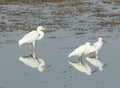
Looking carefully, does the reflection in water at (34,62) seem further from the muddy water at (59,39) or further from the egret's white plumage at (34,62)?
the muddy water at (59,39)

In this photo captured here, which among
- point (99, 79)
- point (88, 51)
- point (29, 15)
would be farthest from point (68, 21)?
point (99, 79)

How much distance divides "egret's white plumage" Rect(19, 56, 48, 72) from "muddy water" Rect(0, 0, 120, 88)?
16cm

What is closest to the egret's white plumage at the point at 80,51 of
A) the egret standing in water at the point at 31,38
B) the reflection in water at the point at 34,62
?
the reflection in water at the point at 34,62

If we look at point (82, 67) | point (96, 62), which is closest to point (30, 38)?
point (96, 62)

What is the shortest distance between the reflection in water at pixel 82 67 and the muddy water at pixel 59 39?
0.20m

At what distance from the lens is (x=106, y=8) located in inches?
1270

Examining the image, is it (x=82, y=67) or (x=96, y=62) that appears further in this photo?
(x=96, y=62)

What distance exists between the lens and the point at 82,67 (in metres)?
16.2

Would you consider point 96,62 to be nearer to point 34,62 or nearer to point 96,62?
point 96,62

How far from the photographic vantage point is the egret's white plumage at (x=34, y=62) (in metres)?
16.2

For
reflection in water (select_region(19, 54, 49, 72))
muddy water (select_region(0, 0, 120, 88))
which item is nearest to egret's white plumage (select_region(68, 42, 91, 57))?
muddy water (select_region(0, 0, 120, 88))

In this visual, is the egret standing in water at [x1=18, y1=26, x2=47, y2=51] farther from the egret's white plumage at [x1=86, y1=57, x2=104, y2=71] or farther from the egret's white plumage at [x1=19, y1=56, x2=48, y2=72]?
the egret's white plumage at [x1=86, y1=57, x2=104, y2=71]

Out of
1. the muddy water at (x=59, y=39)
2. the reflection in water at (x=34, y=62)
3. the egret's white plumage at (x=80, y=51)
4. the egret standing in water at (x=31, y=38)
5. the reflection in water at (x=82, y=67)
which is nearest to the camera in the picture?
the muddy water at (x=59, y=39)

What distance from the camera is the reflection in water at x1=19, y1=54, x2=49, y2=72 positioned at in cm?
1617
